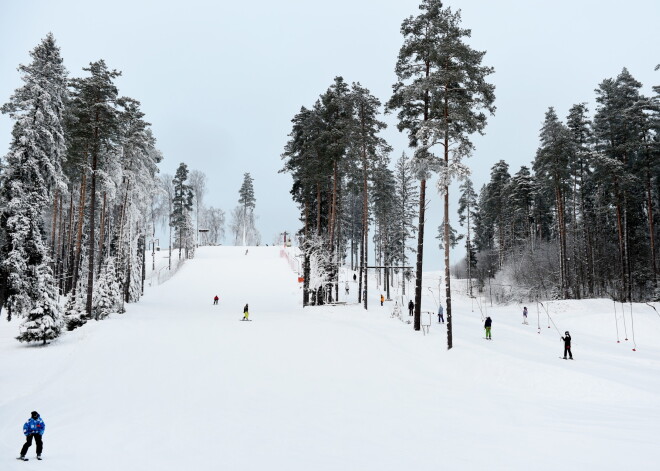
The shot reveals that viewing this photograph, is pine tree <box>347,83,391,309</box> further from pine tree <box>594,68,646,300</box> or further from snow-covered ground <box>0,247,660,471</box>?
pine tree <box>594,68,646,300</box>

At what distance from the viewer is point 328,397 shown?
1352cm

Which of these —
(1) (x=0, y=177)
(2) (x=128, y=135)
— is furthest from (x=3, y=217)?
(2) (x=128, y=135)

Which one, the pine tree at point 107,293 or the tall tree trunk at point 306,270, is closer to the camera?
the pine tree at point 107,293

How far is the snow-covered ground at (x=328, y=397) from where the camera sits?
925cm

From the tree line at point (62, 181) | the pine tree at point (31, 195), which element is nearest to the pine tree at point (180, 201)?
the tree line at point (62, 181)

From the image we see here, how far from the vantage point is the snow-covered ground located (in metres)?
9.25

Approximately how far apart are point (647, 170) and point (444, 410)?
1253 inches

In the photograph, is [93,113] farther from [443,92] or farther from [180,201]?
[180,201]

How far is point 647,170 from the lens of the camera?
32.6m

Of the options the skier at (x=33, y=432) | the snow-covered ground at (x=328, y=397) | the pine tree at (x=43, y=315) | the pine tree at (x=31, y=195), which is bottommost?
the snow-covered ground at (x=328, y=397)

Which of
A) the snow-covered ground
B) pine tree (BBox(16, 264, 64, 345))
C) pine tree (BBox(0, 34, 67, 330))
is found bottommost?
the snow-covered ground

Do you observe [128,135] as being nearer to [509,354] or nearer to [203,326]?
[203,326]

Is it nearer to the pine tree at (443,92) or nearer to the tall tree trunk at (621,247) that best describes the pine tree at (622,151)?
the tall tree trunk at (621,247)

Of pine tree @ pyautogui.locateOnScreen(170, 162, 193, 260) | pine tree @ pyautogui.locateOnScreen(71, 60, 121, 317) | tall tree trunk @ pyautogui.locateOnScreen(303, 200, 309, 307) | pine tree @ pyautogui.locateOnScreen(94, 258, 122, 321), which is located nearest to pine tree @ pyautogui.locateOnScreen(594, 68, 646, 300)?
tall tree trunk @ pyautogui.locateOnScreen(303, 200, 309, 307)
